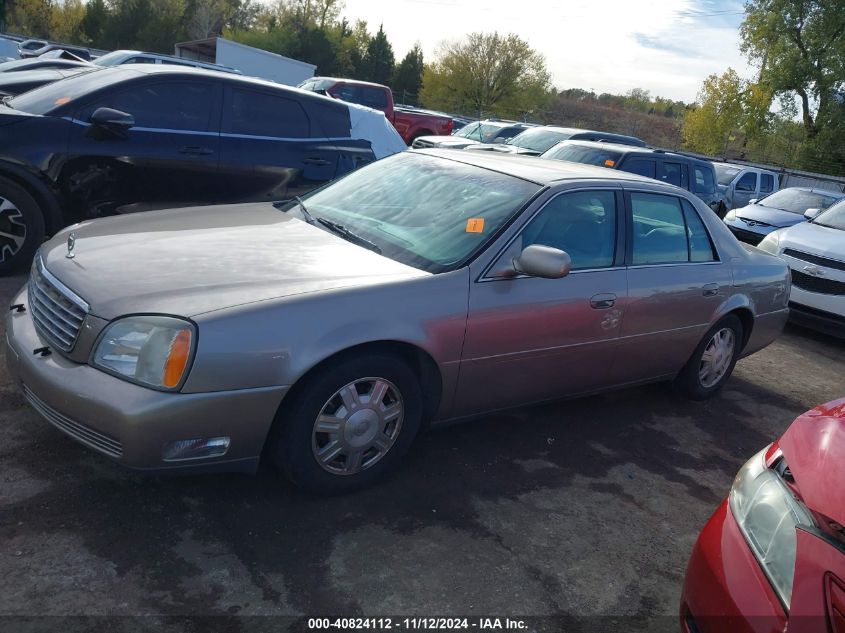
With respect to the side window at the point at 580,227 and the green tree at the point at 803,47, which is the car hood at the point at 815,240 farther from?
the green tree at the point at 803,47

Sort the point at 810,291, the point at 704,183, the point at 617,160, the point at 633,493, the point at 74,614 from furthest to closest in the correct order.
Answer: the point at 704,183
the point at 617,160
the point at 810,291
the point at 633,493
the point at 74,614

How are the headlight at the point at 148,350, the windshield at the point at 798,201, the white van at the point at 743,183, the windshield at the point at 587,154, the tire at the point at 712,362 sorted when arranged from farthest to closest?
1. the white van at the point at 743,183
2. the windshield at the point at 798,201
3. the windshield at the point at 587,154
4. the tire at the point at 712,362
5. the headlight at the point at 148,350

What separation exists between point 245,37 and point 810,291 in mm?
59739

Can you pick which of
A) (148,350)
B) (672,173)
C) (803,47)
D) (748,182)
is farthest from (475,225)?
(803,47)

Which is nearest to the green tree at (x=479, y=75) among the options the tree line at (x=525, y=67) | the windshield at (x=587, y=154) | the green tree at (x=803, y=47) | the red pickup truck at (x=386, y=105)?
the tree line at (x=525, y=67)

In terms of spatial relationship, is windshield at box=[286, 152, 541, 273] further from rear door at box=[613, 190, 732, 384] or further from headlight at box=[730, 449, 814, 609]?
headlight at box=[730, 449, 814, 609]

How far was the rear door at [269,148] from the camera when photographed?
6227mm

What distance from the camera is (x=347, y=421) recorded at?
10.3 ft

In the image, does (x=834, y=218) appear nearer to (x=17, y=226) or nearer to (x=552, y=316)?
(x=552, y=316)

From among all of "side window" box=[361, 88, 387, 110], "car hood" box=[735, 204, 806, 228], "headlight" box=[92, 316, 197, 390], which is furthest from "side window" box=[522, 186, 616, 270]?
"side window" box=[361, 88, 387, 110]

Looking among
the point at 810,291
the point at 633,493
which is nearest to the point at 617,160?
the point at 810,291

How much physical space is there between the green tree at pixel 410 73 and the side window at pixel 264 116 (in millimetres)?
50727

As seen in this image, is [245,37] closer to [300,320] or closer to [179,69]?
[179,69]

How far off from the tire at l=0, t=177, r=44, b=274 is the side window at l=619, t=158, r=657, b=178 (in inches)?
313
